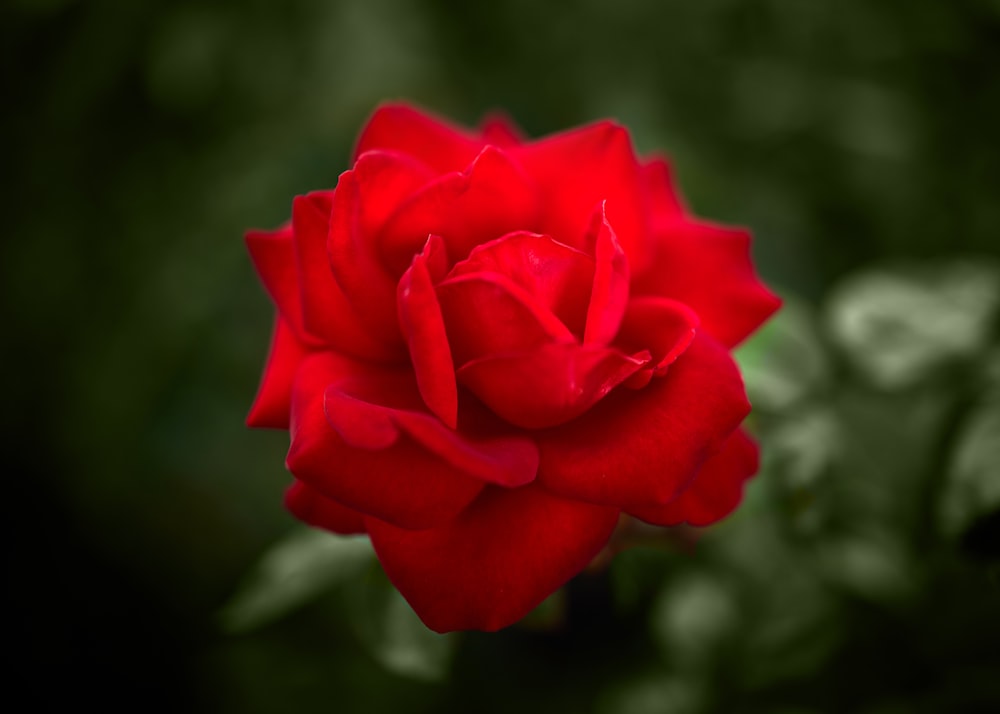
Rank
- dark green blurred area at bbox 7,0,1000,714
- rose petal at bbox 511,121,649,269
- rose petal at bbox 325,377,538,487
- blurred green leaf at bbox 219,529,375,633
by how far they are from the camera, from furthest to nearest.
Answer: dark green blurred area at bbox 7,0,1000,714, blurred green leaf at bbox 219,529,375,633, rose petal at bbox 511,121,649,269, rose petal at bbox 325,377,538,487

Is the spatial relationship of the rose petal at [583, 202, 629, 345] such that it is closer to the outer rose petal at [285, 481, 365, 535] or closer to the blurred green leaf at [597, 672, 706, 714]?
the outer rose petal at [285, 481, 365, 535]

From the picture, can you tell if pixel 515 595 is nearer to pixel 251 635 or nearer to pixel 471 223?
pixel 471 223

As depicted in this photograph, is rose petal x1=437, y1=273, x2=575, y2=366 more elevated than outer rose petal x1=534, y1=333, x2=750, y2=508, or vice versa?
rose petal x1=437, y1=273, x2=575, y2=366

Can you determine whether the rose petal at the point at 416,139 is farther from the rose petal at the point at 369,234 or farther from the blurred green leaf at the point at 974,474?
the blurred green leaf at the point at 974,474

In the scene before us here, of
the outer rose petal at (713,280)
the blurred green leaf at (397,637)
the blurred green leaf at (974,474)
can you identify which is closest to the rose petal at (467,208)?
the outer rose petal at (713,280)

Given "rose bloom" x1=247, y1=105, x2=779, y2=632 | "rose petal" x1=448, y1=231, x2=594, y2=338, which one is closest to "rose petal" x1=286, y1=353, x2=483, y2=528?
"rose bloom" x1=247, y1=105, x2=779, y2=632

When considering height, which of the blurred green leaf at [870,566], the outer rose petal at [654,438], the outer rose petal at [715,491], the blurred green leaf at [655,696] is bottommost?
the blurred green leaf at [655,696]
